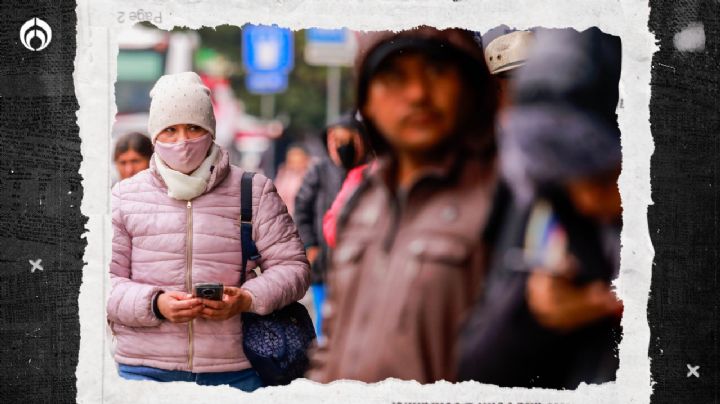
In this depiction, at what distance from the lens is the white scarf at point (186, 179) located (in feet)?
13.2

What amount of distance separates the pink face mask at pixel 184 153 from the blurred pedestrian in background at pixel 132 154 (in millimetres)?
118

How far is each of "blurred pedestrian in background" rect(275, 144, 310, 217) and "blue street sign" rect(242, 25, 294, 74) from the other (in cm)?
47

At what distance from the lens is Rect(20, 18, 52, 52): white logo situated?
14.1 feet

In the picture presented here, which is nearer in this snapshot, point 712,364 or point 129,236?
point 129,236

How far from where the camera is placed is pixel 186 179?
4.02 meters

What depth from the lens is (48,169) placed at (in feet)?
14.2

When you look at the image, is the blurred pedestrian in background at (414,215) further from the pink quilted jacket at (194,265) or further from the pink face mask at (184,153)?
the pink face mask at (184,153)

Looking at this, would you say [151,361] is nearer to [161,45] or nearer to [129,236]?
[129,236]

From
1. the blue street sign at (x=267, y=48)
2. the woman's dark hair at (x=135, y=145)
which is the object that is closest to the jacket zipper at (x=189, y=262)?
the woman's dark hair at (x=135, y=145)

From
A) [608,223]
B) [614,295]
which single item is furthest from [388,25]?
[614,295]

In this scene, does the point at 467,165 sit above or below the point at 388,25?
below

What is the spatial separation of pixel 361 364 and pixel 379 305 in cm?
32

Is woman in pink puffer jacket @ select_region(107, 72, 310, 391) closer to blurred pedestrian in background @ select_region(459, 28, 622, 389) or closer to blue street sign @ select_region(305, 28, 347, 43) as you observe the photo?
blue street sign @ select_region(305, 28, 347, 43)

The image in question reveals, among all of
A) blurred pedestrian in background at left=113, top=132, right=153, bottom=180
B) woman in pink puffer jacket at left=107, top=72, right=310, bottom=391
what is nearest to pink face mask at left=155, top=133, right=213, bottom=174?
woman in pink puffer jacket at left=107, top=72, right=310, bottom=391
